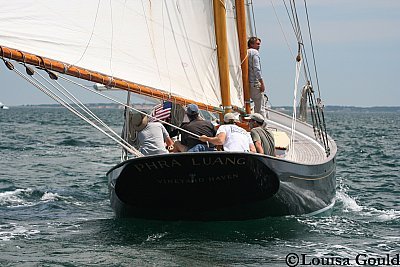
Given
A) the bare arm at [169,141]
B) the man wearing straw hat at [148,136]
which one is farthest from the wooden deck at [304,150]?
the man wearing straw hat at [148,136]

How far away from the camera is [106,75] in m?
10.9

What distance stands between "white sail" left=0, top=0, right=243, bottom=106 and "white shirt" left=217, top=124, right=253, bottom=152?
73 cm

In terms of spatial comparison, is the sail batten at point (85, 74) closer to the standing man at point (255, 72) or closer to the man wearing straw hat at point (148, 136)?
the man wearing straw hat at point (148, 136)

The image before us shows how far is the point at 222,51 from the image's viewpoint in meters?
13.7

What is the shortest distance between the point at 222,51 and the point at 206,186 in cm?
250

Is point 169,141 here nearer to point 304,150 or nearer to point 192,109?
point 192,109

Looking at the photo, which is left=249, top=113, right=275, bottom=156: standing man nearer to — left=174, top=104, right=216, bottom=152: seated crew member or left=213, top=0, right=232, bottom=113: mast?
left=213, top=0, right=232, bottom=113: mast

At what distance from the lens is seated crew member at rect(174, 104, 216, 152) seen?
1262cm

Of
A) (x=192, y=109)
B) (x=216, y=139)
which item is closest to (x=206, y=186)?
(x=216, y=139)

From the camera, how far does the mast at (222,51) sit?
44.3 ft

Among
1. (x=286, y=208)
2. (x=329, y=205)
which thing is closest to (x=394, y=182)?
(x=329, y=205)

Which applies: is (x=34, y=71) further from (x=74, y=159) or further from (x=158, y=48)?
(x=74, y=159)

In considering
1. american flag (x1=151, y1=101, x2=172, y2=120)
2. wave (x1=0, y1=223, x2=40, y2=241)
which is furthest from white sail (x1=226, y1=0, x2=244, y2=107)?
wave (x1=0, y1=223, x2=40, y2=241)

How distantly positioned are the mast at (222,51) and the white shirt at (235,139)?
1.13 metres
